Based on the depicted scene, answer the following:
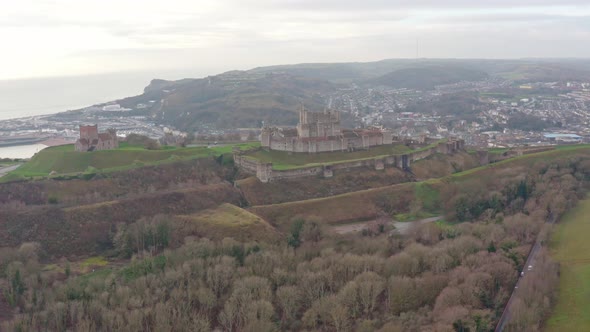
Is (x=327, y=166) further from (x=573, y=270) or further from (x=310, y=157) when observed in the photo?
(x=573, y=270)

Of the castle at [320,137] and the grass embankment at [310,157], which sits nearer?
the grass embankment at [310,157]

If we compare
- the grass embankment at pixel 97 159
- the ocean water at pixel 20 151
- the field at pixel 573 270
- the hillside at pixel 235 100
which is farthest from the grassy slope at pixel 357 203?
the hillside at pixel 235 100

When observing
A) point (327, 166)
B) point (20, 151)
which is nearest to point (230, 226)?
point (327, 166)

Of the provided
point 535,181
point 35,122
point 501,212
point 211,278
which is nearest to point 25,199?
point 211,278

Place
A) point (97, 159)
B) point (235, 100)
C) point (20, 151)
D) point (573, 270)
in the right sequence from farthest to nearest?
point (235, 100)
point (20, 151)
point (97, 159)
point (573, 270)

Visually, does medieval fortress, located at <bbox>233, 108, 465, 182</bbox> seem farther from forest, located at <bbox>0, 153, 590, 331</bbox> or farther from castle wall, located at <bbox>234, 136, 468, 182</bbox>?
forest, located at <bbox>0, 153, 590, 331</bbox>

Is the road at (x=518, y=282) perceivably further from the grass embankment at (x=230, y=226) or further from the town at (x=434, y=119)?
the town at (x=434, y=119)
